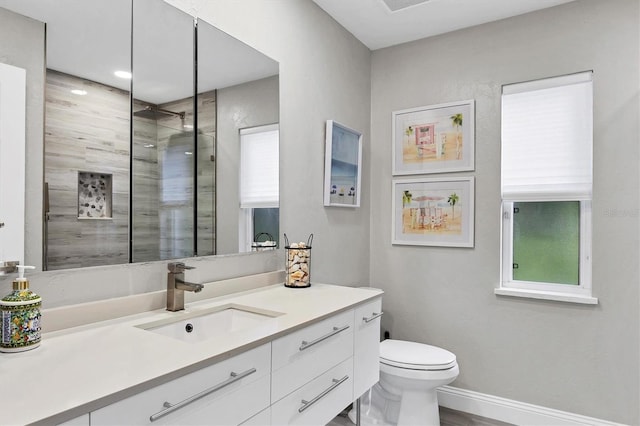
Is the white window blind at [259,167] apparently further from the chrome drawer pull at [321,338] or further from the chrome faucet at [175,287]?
the chrome drawer pull at [321,338]

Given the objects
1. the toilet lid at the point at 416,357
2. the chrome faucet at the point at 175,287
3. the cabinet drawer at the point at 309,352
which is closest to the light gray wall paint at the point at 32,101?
the chrome faucet at the point at 175,287

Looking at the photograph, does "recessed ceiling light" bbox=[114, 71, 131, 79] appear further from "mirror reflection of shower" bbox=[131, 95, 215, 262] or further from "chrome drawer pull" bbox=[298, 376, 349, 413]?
"chrome drawer pull" bbox=[298, 376, 349, 413]

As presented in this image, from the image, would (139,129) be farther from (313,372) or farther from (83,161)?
(313,372)

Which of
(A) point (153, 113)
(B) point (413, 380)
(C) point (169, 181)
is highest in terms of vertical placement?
(A) point (153, 113)

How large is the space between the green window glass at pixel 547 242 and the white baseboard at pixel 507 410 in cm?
77

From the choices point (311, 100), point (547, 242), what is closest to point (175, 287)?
point (311, 100)

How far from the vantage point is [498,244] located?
256 centimetres

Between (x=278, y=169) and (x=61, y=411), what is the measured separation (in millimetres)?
1512

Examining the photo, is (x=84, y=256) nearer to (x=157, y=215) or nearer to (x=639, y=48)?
(x=157, y=215)

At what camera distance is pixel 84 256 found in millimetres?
1264

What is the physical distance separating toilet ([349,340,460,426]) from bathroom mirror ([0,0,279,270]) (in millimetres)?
1173

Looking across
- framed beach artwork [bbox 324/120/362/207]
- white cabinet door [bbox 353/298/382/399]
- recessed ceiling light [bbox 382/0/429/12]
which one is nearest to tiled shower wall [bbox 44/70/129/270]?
white cabinet door [bbox 353/298/382/399]

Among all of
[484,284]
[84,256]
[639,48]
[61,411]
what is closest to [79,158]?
[84,256]

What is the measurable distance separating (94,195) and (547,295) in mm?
2439
